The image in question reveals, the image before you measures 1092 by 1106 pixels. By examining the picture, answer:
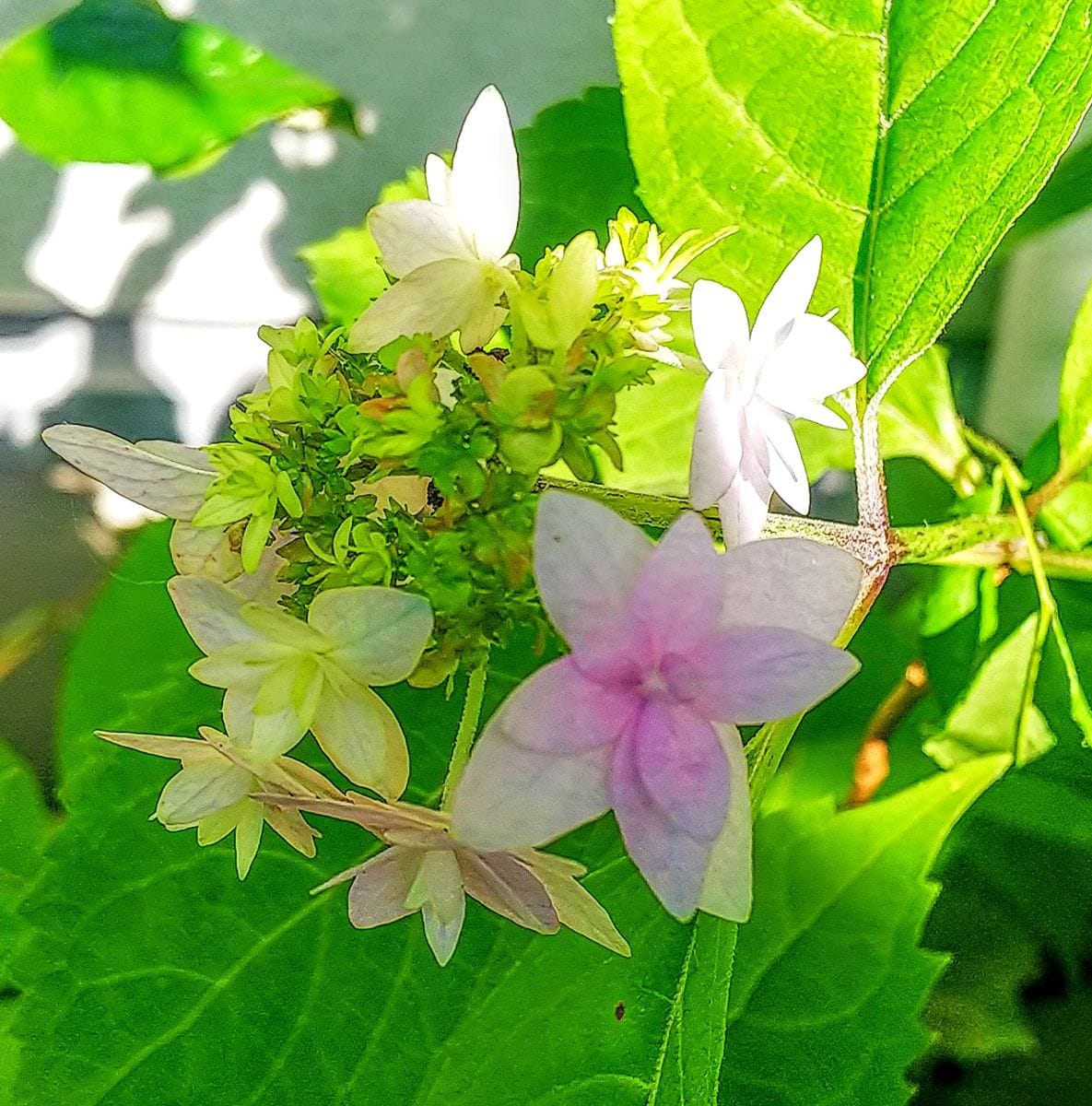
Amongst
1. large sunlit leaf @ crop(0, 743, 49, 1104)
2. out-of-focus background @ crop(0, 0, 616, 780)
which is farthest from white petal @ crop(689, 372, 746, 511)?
out-of-focus background @ crop(0, 0, 616, 780)

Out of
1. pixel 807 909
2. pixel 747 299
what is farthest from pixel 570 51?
pixel 807 909

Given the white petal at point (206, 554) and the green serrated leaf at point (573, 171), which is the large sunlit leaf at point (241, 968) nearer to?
the white petal at point (206, 554)

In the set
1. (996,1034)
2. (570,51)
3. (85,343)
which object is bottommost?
(996,1034)

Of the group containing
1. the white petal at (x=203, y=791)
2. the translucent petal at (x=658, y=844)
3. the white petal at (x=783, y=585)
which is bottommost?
the white petal at (x=203, y=791)

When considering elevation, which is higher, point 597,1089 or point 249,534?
point 249,534

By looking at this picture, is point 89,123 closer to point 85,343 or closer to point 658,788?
point 85,343

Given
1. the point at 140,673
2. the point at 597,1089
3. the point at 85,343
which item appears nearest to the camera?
the point at 597,1089

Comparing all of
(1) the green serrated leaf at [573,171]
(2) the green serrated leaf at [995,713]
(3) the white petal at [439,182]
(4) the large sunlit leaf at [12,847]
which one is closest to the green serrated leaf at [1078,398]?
(2) the green serrated leaf at [995,713]
